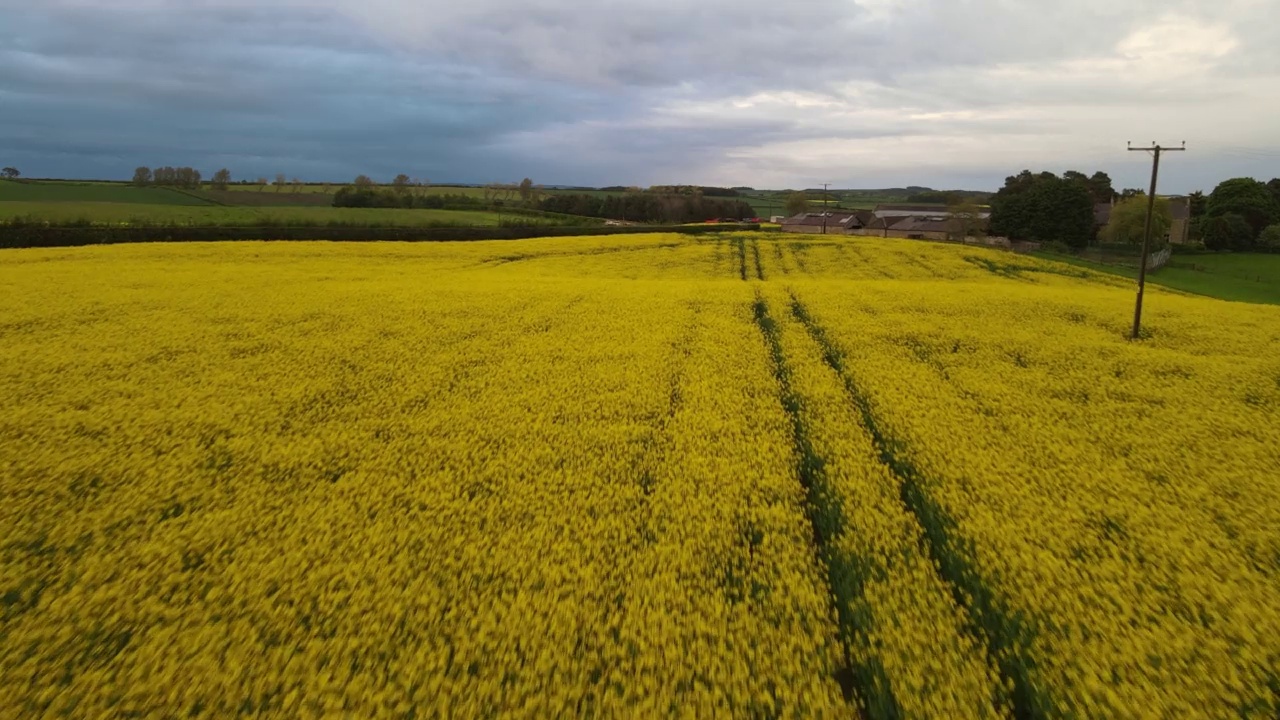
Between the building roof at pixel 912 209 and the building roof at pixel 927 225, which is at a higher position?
the building roof at pixel 912 209

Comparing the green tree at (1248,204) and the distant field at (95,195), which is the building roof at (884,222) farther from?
the distant field at (95,195)

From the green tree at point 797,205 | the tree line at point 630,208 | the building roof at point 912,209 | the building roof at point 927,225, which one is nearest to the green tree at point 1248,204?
the building roof at point 927,225

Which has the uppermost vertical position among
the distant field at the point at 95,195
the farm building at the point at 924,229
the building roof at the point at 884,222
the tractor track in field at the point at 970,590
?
the distant field at the point at 95,195

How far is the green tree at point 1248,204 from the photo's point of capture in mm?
62531

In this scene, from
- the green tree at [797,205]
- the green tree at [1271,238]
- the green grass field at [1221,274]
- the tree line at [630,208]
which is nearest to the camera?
the green grass field at [1221,274]

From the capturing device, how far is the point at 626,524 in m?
6.48

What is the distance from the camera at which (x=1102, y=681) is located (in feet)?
15.0

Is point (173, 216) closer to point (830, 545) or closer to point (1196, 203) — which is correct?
point (830, 545)

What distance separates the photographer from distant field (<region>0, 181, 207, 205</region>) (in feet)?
156

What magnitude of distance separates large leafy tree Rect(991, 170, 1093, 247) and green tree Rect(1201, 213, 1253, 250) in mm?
12244

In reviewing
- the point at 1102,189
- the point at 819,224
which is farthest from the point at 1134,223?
the point at 1102,189

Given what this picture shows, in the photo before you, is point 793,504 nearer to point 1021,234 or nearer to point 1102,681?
point 1102,681

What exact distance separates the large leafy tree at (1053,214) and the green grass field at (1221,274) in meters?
8.22

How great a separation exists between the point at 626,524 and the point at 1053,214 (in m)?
68.2
